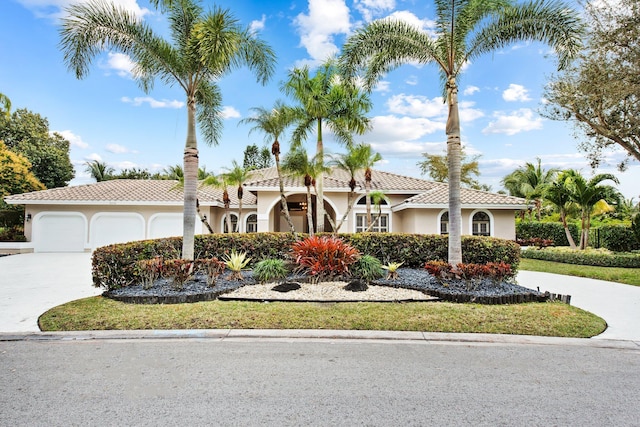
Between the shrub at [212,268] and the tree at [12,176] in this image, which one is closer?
the shrub at [212,268]

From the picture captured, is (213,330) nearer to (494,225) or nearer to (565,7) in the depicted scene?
(565,7)

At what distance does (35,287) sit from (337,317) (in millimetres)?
8901

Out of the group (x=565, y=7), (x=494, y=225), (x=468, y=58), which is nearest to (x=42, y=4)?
(x=468, y=58)

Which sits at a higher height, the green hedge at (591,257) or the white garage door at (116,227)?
the white garage door at (116,227)

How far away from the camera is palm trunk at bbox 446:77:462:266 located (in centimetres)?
907

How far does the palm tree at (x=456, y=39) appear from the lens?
9141 millimetres

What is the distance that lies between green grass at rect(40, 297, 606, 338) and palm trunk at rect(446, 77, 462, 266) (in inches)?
80.9

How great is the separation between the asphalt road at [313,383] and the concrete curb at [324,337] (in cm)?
11

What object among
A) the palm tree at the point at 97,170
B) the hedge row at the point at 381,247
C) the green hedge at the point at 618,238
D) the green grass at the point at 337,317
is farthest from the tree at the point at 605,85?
the palm tree at the point at 97,170

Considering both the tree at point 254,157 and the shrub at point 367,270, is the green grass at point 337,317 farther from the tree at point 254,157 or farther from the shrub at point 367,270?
the tree at point 254,157

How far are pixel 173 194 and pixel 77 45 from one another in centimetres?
1179

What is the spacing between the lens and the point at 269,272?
941 centimetres

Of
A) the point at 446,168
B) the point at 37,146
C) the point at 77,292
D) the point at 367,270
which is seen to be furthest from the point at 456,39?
the point at 37,146

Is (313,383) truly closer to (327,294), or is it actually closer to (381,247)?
(327,294)
